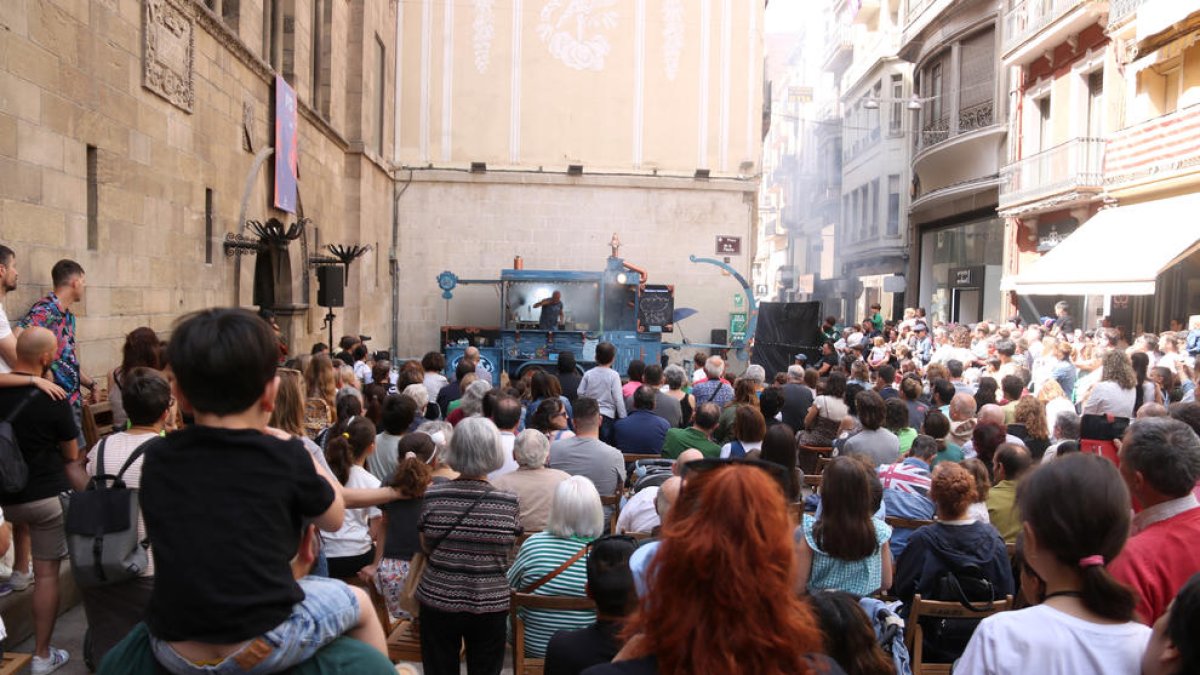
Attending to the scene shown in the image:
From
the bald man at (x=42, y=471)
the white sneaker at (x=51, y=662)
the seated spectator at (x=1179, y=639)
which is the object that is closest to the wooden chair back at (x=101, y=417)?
the bald man at (x=42, y=471)

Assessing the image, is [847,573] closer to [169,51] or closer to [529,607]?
[529,607]

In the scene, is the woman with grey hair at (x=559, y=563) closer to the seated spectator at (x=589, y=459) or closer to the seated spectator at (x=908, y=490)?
the seated spectator at (x=589, y=459)

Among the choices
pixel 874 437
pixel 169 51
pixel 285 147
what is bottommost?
pixel 874 437

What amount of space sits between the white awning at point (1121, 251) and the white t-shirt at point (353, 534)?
1232cm

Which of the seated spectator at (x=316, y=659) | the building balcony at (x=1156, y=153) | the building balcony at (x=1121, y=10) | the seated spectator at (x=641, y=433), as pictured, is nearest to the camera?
the seated spectator at (x=316, y=659)

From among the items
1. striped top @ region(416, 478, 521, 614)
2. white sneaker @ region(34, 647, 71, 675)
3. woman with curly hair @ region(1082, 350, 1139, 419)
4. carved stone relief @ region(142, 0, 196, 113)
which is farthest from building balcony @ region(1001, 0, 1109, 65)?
white sneaker @ region(34, 647, 71, 675)

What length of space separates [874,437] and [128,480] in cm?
449

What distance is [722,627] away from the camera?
1706 millimetres

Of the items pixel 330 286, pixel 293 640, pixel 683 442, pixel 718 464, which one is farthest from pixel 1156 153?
pixel 293 640

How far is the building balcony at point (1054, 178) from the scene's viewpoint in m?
17.1

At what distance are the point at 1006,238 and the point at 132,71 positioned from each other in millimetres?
18751

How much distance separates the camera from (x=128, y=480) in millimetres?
3309

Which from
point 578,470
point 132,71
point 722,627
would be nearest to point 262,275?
point 132,71

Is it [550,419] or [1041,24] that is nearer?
[550,419]
